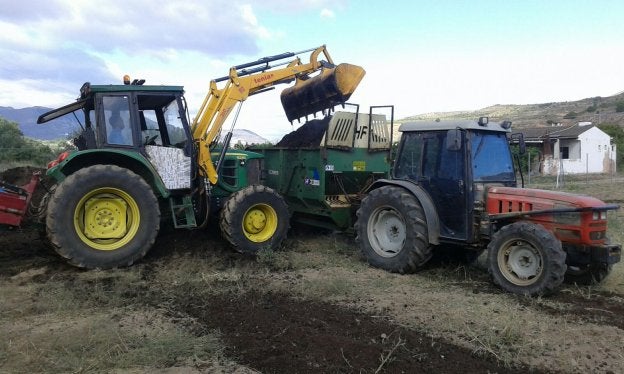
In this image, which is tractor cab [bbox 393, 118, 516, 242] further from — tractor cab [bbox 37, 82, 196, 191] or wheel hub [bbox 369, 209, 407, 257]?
tractor cab [bbox 37, 82, 196, 191]

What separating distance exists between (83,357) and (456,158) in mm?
4721

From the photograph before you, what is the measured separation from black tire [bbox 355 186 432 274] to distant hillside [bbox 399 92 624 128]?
43057 millimetres

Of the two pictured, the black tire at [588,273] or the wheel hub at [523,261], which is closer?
the wheel hub at [523,261]

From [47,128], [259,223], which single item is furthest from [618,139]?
[259,223]

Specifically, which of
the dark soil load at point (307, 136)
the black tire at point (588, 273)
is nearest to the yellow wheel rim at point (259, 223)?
the dark soil load at point (307, 136)

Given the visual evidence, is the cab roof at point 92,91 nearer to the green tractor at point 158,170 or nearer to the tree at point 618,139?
the green tractor at point 158,170

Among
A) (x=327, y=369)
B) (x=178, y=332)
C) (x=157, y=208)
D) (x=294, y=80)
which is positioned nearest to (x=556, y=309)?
(x=327, y=369)

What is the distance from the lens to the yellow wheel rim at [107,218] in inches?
264

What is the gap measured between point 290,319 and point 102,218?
3371mm

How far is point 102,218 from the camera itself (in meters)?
6.86

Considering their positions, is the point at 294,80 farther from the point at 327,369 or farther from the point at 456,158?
the point at 327,369

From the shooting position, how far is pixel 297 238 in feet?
30.2

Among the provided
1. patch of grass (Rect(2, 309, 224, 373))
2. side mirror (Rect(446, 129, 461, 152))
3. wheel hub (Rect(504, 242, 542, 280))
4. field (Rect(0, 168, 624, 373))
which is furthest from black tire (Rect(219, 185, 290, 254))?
wheel hub (Rect(504, 242, 542, 280))

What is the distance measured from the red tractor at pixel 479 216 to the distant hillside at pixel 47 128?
3335 mm
